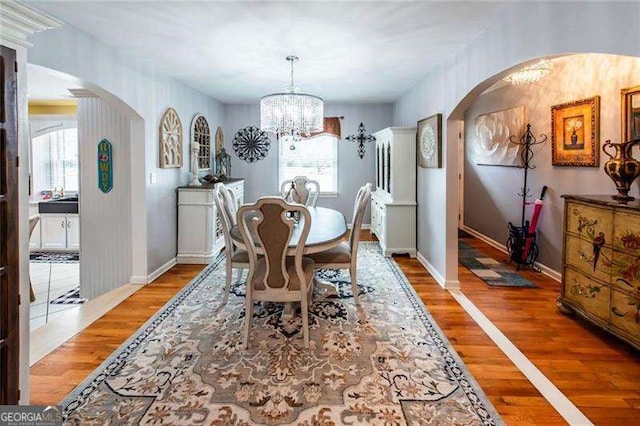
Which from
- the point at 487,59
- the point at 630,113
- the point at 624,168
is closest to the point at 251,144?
the point at 487,59

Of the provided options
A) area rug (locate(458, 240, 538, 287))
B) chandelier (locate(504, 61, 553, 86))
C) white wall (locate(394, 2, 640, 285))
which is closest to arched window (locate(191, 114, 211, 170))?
white wall (locate(394, 2, 640, 285))

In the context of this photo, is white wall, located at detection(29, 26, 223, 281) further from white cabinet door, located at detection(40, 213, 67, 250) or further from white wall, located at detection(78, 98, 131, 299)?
white cabinet door, located at detection(40, 213, 67, 250)

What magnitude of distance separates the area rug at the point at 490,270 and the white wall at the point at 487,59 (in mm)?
552

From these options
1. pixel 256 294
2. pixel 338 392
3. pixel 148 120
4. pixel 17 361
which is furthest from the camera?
pixel 148 120

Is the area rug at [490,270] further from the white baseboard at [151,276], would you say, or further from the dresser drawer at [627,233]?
the white baseboard at [151,276]

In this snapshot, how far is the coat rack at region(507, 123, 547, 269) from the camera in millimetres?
5047

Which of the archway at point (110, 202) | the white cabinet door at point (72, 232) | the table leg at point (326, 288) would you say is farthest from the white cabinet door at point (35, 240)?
the table leg at point (326, 288)

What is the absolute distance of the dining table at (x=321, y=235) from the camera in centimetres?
313

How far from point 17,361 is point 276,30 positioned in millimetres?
2691

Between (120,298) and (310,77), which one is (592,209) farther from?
(120,298)

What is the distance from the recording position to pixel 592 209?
3.19 meters

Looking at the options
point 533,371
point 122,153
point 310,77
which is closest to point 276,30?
point 310,77

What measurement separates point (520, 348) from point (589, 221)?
44.0 inches

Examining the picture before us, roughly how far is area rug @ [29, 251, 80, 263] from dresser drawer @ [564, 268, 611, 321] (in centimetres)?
663
